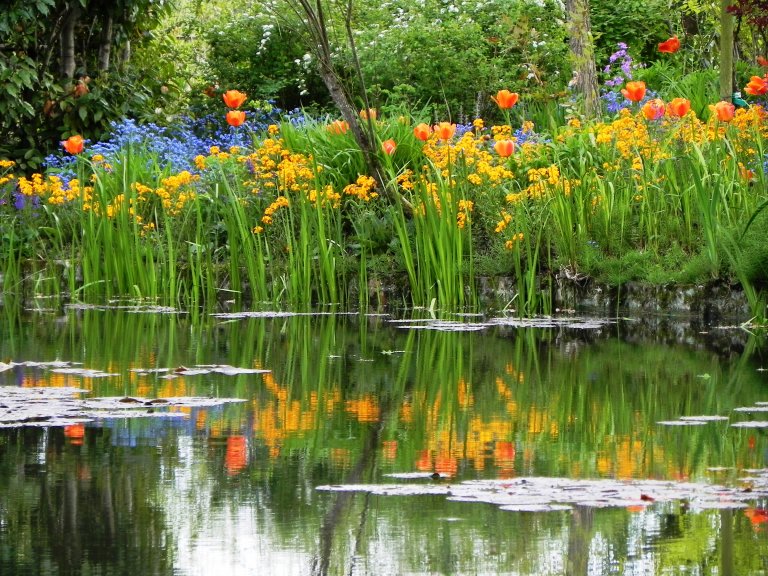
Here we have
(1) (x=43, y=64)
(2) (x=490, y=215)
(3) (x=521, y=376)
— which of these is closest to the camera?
(3) (x=521, y=376)

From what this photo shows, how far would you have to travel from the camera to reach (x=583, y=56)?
1135 centimetres

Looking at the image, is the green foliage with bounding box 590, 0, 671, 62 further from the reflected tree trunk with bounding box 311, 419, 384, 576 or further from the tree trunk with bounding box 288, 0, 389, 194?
the reflected tree trunk with bounding box 311, 419, 384, 576

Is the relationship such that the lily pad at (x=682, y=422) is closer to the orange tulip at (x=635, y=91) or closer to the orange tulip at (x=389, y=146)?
the orange tulip at (x=389, y=146)

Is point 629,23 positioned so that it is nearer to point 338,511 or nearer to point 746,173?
point 746,173

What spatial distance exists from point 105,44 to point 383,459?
10631 millimetres

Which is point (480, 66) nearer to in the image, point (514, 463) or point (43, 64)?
point (43, 64)

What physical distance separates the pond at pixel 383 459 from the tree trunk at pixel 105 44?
25.0 feet

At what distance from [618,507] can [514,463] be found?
52cm

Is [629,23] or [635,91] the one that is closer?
[635,91]

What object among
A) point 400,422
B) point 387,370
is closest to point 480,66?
point 387,370

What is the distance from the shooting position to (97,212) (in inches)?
372

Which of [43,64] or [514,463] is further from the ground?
[43,64]

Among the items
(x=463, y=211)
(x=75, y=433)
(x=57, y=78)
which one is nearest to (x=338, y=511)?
(x=75, y=433)

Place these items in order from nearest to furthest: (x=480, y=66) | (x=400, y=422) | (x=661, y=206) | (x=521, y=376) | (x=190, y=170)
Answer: (x=400, y=422)
(x=521, y=376)
(x=661, y=206)
(x=190, y=170)
(x=480, y=66)
